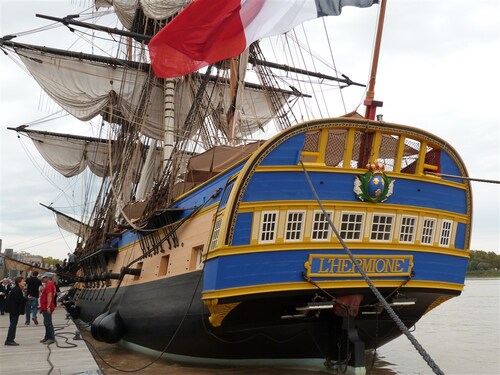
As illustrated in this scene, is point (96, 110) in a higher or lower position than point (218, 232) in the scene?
higher

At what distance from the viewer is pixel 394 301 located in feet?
28.7

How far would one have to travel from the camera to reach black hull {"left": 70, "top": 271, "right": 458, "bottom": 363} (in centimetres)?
842

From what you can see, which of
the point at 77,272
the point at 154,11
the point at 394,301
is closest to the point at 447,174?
the point at 394,301

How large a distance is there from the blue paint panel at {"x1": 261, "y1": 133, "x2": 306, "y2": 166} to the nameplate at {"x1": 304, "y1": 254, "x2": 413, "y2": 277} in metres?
1.38

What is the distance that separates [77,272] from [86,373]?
18221 mm

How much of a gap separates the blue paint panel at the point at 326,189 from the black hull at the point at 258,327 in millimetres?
1394

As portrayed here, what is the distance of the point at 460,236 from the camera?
935 centimetres

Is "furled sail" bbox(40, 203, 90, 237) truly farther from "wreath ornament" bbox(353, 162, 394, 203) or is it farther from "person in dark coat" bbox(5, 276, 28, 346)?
"wreath ornament" bbox(353, 162, 394, 203)

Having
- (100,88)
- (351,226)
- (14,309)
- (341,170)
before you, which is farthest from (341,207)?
(100,88)

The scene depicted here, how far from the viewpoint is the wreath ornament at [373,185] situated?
8.34 meters

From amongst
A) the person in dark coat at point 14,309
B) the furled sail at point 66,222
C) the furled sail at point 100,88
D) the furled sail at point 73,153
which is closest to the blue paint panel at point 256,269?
the person in dark coat at point 14,309

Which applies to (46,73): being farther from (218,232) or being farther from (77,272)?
(218,232)

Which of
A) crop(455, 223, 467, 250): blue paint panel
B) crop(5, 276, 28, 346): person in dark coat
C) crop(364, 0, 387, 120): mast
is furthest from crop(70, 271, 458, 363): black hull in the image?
crop(364, 0, 387, 120): mast

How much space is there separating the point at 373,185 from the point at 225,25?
3.26 metres
